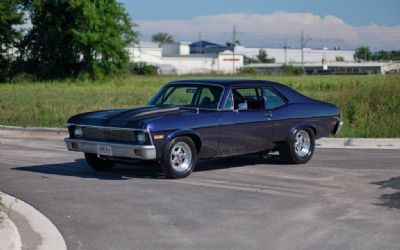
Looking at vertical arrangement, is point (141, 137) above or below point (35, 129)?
above

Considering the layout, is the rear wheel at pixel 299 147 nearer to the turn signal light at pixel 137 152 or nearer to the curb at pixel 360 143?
the curb at pixel 360 143

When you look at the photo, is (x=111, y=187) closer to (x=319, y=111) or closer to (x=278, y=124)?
(x=278, y=124)

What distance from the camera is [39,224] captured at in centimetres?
757

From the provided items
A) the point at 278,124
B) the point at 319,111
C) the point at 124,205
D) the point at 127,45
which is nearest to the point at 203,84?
the point at 278,124

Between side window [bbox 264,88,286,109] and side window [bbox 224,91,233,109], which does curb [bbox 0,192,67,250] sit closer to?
side window [bbox 224,91,233,109]

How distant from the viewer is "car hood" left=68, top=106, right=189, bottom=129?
10.1 m

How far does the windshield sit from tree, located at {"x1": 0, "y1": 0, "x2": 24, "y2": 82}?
52.4 m

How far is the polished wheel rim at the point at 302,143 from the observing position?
40.6 feet

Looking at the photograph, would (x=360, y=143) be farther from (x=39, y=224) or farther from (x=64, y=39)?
(x=64, y=39)

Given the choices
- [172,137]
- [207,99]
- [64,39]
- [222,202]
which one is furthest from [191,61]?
[222,202]

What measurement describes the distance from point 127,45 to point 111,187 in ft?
188

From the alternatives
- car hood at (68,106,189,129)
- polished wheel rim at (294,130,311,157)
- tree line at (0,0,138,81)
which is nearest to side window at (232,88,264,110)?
polished wheel rim at (294,130,311,157)

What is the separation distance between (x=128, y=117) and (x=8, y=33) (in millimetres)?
55939

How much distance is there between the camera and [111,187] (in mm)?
9844
